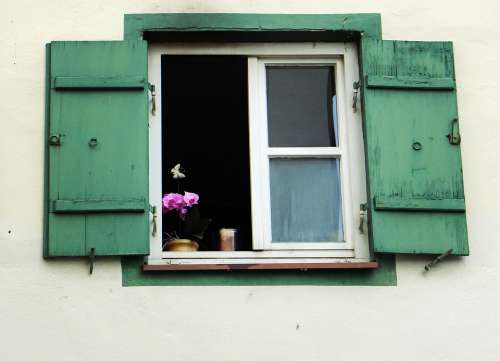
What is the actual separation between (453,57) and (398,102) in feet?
1.36

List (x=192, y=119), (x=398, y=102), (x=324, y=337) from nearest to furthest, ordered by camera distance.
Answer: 1. (x=324, y=337)
2. (x=398, y=102)
3. (x=192, y=119)

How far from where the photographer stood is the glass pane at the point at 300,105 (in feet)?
22.1

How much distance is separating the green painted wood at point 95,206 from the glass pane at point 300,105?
3.04ft

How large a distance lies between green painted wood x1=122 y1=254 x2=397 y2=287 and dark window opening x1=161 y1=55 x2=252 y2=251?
0.39 m

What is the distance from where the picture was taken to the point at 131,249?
6145mm

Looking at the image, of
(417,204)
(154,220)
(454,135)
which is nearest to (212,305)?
(154,220)

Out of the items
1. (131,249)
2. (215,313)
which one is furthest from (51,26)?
(215,313)

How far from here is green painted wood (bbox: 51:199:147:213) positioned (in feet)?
20.3

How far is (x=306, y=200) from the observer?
21.7 feet

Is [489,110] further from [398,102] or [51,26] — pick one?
[51,26]

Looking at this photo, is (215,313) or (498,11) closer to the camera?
(215,313)

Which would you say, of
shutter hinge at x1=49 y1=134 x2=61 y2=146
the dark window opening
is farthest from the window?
the dark window opening

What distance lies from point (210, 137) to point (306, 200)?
1.36 m

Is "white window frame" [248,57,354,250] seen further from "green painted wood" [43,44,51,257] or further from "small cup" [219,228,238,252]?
"green painted wood" [43,44,51,257]
